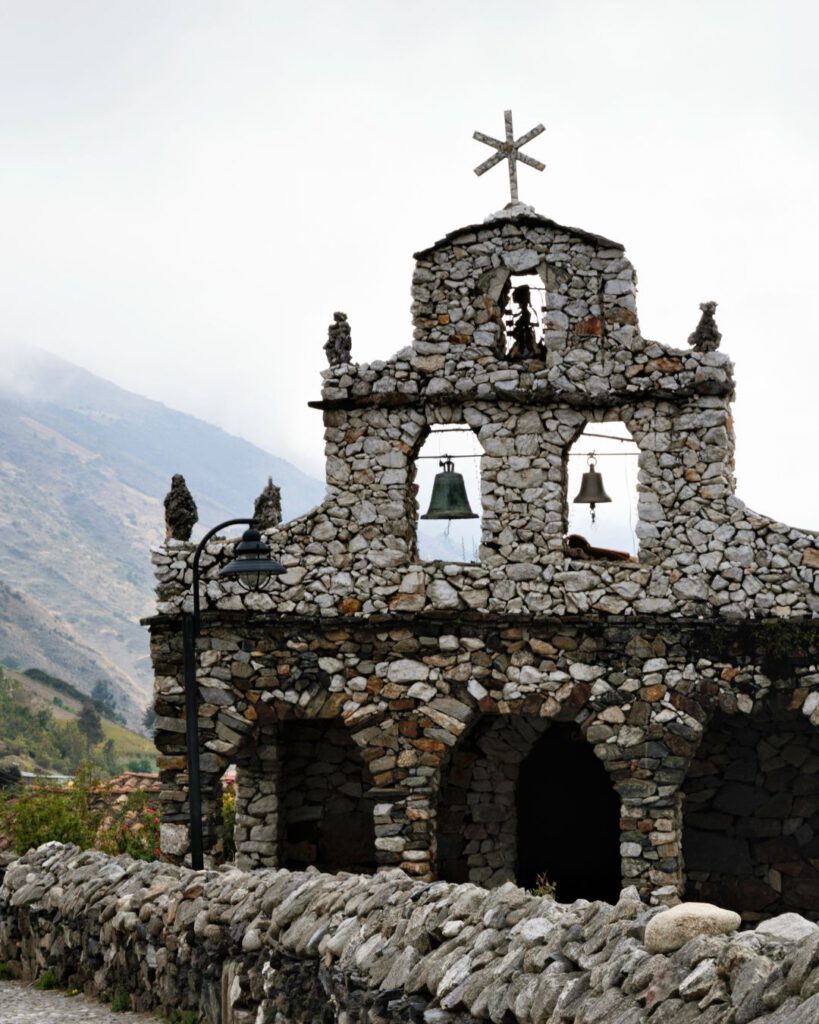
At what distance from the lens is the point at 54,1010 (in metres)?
12.3

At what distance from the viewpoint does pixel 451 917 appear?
9.10m

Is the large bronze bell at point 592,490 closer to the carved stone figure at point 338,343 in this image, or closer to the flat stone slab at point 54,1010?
the carved stone figure at point 338,343

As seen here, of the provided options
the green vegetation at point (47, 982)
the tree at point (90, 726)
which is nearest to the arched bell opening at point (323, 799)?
the green vegetation at point (47, 982)

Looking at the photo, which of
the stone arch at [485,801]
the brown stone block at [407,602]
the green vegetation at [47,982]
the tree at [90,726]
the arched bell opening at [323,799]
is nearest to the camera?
Answer: the green vegetation at [47,982]

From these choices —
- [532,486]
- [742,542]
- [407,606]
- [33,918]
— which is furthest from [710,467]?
[33,918]

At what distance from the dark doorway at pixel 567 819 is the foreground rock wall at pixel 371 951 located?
270 inches

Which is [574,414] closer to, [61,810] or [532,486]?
[532,486]

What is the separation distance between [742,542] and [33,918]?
29.1ft

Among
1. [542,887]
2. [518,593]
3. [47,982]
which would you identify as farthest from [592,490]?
[47,982]

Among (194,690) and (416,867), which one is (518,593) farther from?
(194,690)

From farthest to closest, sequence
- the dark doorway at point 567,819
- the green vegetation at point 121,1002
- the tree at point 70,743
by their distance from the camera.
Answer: the tree at point 70,743
the dark doorway at point 567,819
the green vegetation at point 121,1002

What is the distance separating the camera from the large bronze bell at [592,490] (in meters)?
18.2

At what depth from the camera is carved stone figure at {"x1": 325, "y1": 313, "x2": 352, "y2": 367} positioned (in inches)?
717

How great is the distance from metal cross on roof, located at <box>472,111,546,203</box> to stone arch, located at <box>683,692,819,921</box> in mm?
7289
